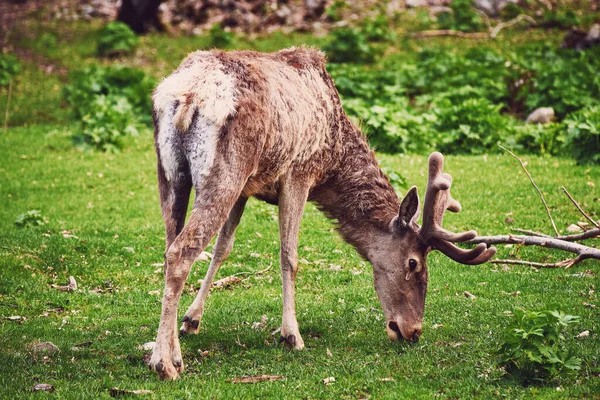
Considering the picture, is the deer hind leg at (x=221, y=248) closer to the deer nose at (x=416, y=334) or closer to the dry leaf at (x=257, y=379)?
the dry leaf at (x=257, y=379)

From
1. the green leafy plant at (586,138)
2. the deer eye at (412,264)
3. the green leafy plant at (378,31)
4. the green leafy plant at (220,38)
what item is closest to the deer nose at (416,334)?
the deer eye at (412,264)

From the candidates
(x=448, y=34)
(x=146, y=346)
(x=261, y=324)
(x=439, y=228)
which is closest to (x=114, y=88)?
(x=448, y=34)

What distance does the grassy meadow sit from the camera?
657cm

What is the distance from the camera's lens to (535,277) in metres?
9.62

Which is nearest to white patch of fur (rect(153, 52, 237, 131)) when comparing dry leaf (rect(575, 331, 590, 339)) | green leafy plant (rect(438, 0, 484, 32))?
dry leaf (rect(575, 331, 590, 339))

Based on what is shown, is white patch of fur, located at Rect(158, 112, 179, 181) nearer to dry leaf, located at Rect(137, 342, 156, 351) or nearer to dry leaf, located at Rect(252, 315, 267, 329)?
dry leaf, located at Rect(137, 342, 156, 351)

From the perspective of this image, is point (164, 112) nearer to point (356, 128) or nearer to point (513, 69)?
point (356, 128)

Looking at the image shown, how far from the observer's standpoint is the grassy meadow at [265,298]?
259 inches

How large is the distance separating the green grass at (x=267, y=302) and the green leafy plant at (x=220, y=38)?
1137cm

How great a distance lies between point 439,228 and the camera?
7645mm

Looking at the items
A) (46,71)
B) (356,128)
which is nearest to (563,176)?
(356,128)

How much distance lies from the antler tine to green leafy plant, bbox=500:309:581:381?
985 mm

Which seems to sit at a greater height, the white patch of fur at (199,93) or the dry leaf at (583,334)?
the white patch of fur at (199,93)

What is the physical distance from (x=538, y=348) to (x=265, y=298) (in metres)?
3.86
